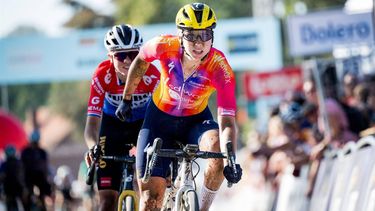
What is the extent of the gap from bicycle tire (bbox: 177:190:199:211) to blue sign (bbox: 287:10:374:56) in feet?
32.5

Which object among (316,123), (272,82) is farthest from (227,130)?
(272,82)

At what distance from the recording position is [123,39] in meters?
12.6

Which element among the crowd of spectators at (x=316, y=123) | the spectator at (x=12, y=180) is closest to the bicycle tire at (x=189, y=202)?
the crowd of spectators at (x=316, y=123)

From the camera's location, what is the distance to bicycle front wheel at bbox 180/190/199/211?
34.7 feet

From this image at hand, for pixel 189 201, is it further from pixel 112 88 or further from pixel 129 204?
pixel 112 88

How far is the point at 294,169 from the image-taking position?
16453 mm

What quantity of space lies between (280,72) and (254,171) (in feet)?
43.2

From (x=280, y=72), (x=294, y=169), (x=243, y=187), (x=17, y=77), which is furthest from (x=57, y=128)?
(x=294, y=169)

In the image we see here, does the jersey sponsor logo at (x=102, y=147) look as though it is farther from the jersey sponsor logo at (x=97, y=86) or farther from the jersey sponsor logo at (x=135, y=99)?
the jersey sponsor logo at (x=97, y=86)

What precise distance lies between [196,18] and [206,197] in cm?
165

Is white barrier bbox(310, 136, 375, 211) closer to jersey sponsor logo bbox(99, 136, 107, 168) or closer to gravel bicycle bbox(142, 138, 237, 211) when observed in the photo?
gravel bicycle bbox(142, 138, 237, 211)

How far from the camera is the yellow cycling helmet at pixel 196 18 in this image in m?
11.0

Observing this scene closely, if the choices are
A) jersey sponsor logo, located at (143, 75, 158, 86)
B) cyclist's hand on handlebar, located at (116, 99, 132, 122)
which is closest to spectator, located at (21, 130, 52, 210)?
jersey sponsor logo, located at (143, 75, 158, 86)

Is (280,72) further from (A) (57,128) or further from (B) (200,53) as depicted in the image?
(A) (57,128)
